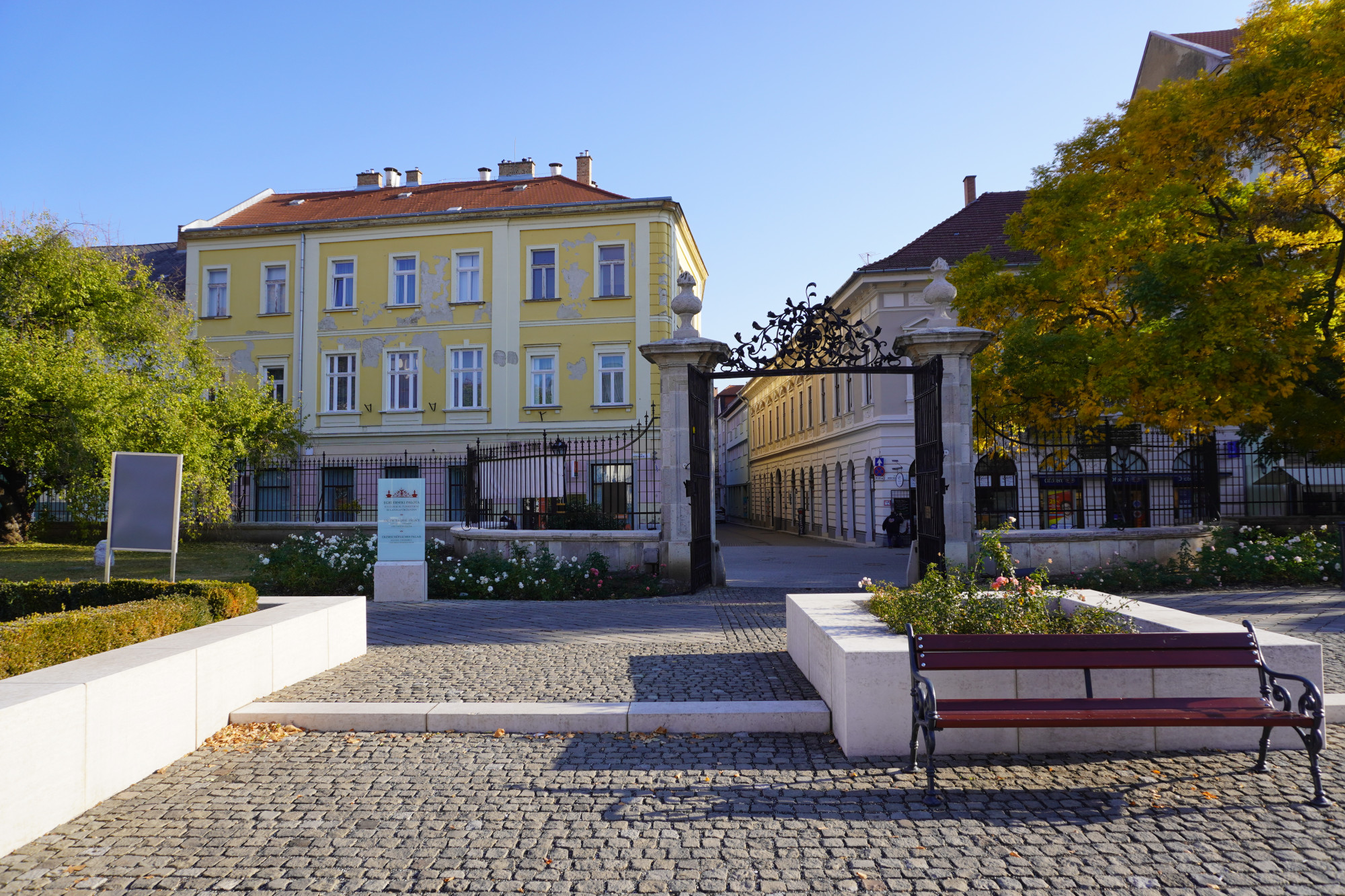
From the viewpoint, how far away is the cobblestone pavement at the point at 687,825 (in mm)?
3635

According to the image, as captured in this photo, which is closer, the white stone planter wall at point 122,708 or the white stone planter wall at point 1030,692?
the white stone planter wall at point 122,708

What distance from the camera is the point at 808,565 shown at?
1905 cm

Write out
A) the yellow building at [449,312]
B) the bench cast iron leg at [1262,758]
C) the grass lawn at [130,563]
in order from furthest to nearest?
the yellow building at [449,312], the grass lawn at [130,563], the bench cast iron leg at [1262,758]

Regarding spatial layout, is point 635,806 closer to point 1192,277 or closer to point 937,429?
point 937,429

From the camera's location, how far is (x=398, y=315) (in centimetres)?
3059

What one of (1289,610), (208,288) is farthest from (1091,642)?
(208,288)

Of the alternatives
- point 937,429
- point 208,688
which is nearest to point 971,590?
point 208,688

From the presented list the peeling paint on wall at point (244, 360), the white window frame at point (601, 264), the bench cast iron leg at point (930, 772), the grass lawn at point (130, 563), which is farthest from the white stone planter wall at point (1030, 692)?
the peeling paint on wall at point (244, 360)

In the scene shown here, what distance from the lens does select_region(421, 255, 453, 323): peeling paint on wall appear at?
3033 centimetres

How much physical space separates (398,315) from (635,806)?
28.5 meters

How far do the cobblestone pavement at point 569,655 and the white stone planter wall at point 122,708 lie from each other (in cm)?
43

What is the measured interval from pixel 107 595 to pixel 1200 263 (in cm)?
1386

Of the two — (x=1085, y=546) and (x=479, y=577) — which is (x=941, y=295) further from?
(x=479, y=577)

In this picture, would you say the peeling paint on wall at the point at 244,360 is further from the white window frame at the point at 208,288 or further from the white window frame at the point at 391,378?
the white window frame at the point at 391,378
